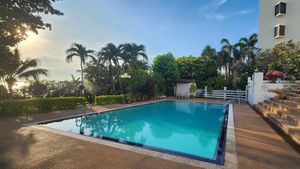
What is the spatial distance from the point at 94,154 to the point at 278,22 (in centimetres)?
2214

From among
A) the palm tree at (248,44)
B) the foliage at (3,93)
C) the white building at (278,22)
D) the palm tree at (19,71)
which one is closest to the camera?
the foliage at (3,93)

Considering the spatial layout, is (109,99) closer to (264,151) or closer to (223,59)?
(264,151)

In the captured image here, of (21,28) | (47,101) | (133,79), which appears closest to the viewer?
(21,28)

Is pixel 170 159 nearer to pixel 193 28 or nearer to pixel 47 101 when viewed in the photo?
pixel 47 101

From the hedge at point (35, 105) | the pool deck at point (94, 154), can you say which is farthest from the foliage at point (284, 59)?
the hedge at point (35, 105)

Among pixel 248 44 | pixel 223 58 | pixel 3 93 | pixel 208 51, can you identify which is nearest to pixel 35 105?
pixel 3 93

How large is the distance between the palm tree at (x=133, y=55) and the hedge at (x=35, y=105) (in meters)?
10.6

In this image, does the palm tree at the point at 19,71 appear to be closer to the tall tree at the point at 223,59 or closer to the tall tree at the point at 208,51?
the tall tree at the point at 223,59

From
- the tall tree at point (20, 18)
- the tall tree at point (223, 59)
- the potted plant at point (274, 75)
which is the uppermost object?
the tall tree at point (223, 59)

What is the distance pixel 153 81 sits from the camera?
19016mm

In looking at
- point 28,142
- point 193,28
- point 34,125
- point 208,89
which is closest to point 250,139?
point 28,142

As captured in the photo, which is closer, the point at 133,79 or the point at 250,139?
the point at 250,139

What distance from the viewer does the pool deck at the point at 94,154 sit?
→ 12.4 feet

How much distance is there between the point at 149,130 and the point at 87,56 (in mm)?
14914
